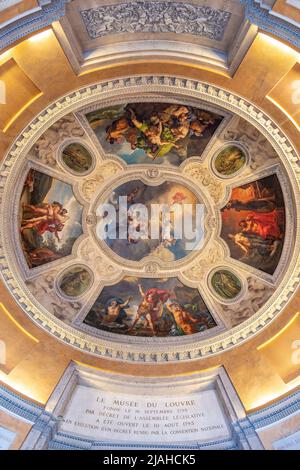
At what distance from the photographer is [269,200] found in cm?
1305

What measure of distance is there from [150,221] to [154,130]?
2.88 m

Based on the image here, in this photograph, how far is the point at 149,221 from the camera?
1441 cm

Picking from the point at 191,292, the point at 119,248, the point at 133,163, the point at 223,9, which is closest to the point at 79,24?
the point at 223,9

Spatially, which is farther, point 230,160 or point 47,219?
point 47,219

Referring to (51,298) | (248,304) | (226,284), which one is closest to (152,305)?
(226,284)

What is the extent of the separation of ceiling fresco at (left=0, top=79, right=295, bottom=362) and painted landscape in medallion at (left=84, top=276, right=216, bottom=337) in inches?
1.2

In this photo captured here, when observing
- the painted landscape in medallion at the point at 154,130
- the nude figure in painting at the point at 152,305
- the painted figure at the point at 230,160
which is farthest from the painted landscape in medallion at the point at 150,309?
the painted landscape in medallion at the point at 154,130

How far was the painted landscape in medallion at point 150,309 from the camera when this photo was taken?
14.1 m

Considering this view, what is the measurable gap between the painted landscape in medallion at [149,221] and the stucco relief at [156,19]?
182 inches

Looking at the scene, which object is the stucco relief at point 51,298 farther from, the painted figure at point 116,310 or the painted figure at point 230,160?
the painted figure at point 230,160

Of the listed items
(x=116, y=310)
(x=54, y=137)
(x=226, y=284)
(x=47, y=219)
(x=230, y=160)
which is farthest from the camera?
(x=116, y=310)

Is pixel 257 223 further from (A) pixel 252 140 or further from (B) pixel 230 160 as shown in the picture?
(A) pixel 252 140

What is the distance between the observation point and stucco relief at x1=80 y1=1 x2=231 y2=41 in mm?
10078

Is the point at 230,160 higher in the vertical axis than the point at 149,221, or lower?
higher
